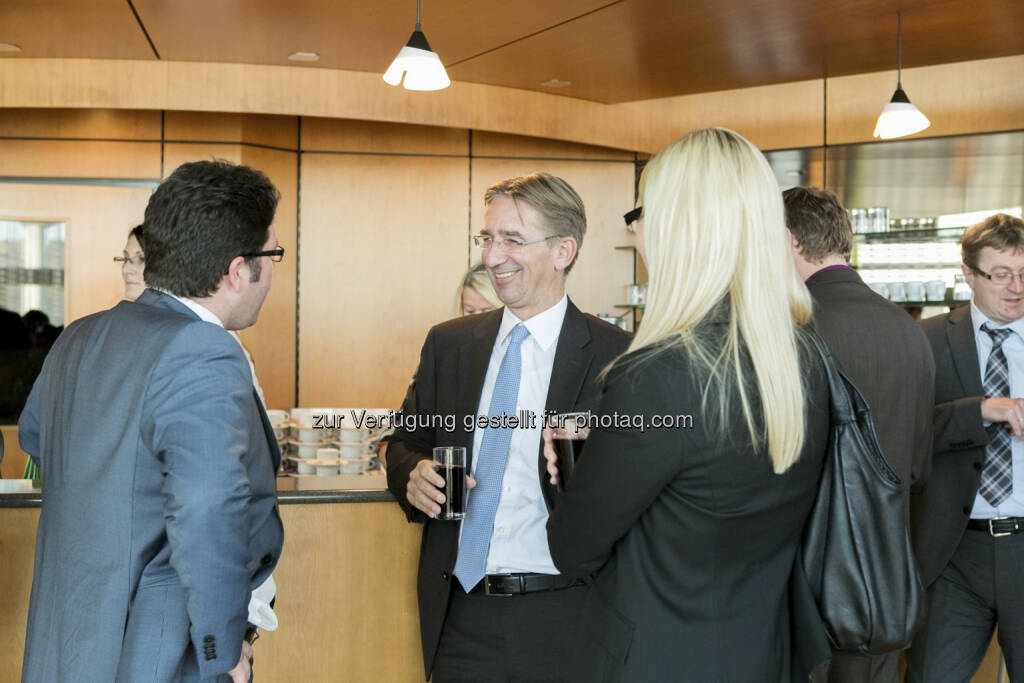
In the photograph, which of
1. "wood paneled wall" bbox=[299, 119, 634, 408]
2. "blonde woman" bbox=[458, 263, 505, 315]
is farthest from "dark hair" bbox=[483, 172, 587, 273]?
"wood paneled wall" bbox=[299, 119, 634, 408]

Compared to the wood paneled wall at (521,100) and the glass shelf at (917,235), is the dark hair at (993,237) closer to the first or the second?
the glass shelf at (917,235)

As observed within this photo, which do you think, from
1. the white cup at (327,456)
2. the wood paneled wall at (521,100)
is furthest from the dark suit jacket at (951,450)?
the wood paneled wall at (521,100)

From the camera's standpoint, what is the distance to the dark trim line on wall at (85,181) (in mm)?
5828

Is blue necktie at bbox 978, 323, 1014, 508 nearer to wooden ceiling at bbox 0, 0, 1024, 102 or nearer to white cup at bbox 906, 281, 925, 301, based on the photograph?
wooden ceiling at bbox 0, 0, 1024, 102

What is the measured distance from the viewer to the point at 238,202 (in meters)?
1.64

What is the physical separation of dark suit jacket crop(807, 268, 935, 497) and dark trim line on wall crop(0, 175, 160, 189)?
4701 millimetres

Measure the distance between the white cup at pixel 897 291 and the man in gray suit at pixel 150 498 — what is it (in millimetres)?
4439

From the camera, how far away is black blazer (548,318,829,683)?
4.54 feet

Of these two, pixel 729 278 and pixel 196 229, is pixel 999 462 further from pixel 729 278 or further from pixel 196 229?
pixel 196 229

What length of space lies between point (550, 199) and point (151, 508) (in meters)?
1.17

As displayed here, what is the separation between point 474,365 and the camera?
222 cm

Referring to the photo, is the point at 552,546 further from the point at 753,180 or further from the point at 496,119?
the point at 496,119

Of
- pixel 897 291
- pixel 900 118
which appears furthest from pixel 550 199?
pixel 897 291

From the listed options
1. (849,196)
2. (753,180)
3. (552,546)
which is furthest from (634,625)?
(849,196)
